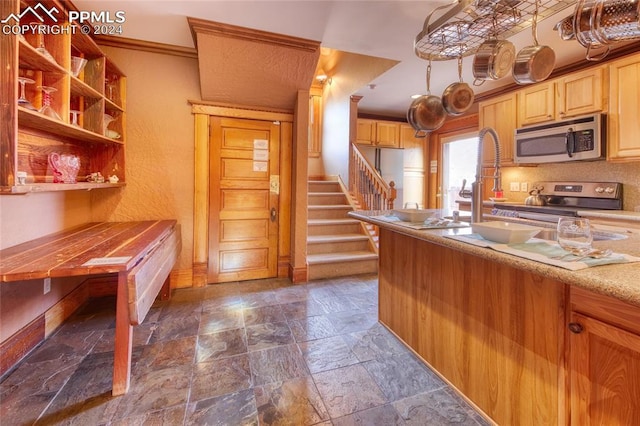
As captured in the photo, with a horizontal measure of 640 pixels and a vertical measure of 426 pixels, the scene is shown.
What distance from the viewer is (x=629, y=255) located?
101 centimetres

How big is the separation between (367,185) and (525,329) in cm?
360

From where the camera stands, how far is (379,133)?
5574 mm

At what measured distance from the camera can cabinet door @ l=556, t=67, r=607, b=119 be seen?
288 cm

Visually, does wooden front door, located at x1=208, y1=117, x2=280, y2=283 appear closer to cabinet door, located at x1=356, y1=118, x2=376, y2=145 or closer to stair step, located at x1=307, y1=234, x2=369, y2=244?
stair step, located at x1=307, y1=234, x2=369, y2=244

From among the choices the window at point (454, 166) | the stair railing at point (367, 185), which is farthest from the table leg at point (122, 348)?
the window at point (454, 166)

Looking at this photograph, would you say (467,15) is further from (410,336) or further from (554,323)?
(410,336)

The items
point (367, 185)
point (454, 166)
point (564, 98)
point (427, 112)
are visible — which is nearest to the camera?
point (427, 112)

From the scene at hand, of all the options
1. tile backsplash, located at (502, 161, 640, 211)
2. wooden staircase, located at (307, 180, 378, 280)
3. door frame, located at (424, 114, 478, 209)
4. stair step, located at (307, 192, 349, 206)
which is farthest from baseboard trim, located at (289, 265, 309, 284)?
door frame, located at (424, 114, 478, 209)

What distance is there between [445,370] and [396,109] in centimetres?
473

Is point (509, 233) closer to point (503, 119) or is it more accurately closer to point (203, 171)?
point (203, 171)

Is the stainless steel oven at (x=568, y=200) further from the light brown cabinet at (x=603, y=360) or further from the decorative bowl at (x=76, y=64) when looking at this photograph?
the decorative bowl at (x=76, y=64)

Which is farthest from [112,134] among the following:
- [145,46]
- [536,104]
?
[536,104]

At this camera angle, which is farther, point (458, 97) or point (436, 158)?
point (436, 158)

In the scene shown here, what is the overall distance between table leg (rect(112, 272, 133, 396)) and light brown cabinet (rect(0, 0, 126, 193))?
2.57ft
